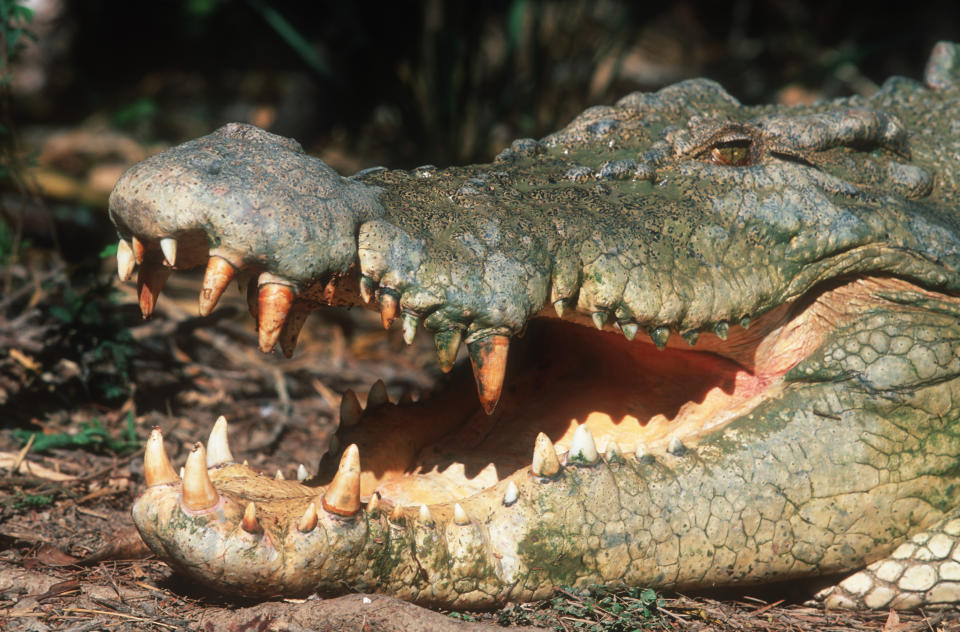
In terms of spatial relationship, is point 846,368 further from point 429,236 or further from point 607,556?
point 429,236

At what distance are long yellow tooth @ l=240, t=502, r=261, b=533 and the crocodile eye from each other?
1.59 meters

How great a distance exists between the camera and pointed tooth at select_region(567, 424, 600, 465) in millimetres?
2314

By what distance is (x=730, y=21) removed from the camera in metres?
10.2

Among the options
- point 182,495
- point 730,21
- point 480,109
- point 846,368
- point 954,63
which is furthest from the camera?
point 730,21

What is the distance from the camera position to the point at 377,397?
2848 millimetres

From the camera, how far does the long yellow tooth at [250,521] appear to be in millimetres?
1987

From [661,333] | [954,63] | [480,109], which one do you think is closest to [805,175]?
[661,333]

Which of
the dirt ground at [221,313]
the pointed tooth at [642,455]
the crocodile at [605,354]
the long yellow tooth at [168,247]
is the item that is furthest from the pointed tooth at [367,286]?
the pointed tooth at [642,455]

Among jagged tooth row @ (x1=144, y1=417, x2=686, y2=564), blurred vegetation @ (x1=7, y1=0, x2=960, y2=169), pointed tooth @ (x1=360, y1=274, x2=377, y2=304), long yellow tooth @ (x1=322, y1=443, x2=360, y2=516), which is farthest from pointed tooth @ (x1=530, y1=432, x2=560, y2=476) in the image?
blurred vegetation @ (x1=7, y1=0, x2=960, y2=169)

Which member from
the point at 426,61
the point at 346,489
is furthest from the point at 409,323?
the point at 426,61

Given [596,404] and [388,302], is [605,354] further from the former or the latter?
[388,302]

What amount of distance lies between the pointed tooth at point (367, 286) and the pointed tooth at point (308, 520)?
0.48 meters

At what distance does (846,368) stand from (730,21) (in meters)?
8.63

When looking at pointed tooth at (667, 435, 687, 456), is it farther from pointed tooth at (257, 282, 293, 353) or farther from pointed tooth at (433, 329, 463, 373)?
pointed tooth at (257, 282, 293, 353)
